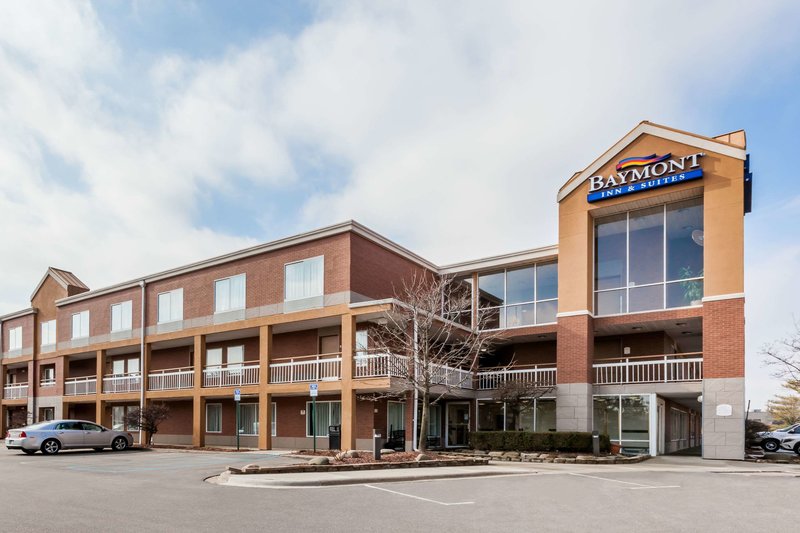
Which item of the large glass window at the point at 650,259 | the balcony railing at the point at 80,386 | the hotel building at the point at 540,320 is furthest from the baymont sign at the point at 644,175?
the balcony railing at the point at 80,386

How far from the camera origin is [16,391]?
40375mm

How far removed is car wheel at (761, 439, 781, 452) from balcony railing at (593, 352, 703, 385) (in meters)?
5.97

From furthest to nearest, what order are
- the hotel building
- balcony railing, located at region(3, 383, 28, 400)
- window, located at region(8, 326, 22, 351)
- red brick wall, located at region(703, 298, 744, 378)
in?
1. window, located at region(8, 326, 22, 351)
2. balcony railing, located at region(3, 383, 28, 400)
3. the hotel building
4. red brick wall, located at region(703, 298, 744, 378)

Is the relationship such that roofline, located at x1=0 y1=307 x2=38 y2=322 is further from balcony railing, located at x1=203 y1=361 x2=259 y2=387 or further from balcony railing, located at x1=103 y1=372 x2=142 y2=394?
balcony railing, located at x1=203 y1=361 x2=259 y2=387

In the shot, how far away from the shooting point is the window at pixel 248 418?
1125 inches

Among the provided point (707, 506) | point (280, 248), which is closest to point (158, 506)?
point (707, 506)

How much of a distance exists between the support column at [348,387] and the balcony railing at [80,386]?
18400 millimetres

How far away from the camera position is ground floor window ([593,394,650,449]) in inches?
920

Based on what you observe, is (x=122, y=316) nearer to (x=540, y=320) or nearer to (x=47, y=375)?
(x=47, y=375)

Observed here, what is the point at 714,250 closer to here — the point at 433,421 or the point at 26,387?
the point at 433,421

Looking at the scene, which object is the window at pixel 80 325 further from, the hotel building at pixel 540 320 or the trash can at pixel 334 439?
the trash can at pixel 334 439

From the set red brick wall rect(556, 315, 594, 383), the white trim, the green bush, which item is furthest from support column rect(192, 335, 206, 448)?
the white trim

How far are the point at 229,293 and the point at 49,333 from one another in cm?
1836

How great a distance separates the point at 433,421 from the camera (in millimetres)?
26641
